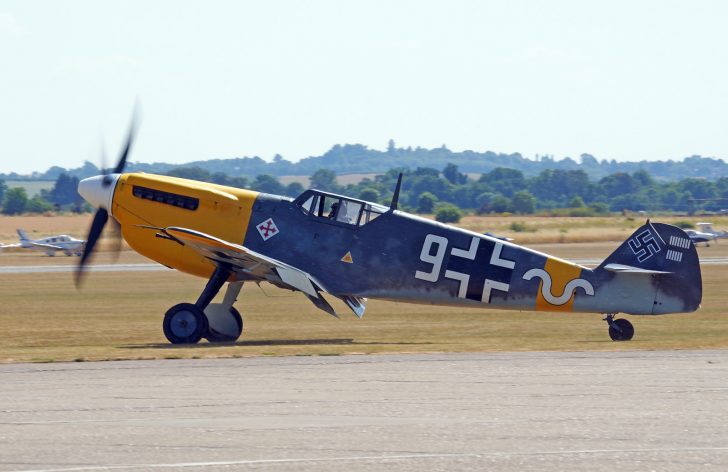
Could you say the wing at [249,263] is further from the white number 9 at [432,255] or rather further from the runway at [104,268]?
the runway at [104,268]

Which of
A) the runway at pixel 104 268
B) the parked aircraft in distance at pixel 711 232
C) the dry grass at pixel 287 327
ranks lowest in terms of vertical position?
the runway at pixel 104 268

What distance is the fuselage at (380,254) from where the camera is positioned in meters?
17.7

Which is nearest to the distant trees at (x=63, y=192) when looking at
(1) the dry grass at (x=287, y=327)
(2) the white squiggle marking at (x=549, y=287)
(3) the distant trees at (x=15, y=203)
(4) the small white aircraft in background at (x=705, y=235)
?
(3) the distant trees at (x=15, y=203)

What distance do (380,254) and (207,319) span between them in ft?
10.0

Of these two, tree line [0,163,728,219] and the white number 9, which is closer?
the white number 9

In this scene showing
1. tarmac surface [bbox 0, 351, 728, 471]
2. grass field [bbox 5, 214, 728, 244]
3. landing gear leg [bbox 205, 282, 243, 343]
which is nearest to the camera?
tarmac surface [bbox 0, 351, 728, 471]

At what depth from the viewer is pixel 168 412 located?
1021 centimetres

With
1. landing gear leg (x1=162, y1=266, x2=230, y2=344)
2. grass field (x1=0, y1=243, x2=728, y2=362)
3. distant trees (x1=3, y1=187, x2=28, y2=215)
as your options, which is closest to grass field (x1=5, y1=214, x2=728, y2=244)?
distant trees (x1=3, y1=187, x2=28, y2=215)

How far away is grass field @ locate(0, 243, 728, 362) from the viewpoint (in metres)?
16.1

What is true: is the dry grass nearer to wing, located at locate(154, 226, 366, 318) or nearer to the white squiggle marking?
the white squiggle marking

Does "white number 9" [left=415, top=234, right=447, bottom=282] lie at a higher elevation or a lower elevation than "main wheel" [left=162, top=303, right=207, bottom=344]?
higher

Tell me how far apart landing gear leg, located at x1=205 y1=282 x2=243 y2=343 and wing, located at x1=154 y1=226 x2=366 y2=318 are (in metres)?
0.47

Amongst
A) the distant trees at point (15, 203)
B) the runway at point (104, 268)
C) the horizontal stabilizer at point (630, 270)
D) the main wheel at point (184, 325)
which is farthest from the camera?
the distant trees at point (15, 203)

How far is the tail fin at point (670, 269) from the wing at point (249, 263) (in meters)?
4.79
